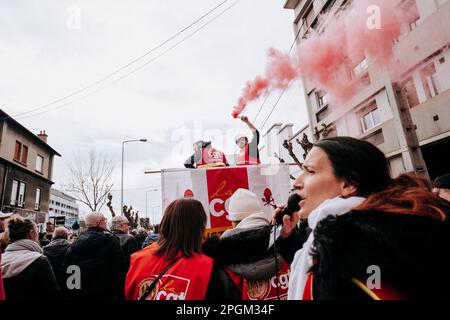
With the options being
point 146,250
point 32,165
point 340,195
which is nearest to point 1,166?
point 32,165

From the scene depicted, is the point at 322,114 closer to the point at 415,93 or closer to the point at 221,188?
the point at 415,93

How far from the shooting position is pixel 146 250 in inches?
76.5

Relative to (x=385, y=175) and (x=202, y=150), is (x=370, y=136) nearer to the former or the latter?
(x=202, y=150)

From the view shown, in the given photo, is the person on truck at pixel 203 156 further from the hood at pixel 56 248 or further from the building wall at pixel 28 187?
the building wall at pixel 28 187

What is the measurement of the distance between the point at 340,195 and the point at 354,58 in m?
12.1

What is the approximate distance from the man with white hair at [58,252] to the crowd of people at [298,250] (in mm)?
18

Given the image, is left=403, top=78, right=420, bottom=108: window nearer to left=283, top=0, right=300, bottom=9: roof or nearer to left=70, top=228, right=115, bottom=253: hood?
left=283, top=0, right=300, bottom=9: roof

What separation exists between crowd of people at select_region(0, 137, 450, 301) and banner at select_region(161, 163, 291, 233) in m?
1.10

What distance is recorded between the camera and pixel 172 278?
1.68 m

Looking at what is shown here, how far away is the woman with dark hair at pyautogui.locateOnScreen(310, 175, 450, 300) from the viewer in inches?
27.2

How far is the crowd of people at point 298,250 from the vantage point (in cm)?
72

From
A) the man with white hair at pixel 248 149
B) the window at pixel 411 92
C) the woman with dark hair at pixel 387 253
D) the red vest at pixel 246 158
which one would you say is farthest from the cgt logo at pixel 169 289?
the window at pixel 411 92

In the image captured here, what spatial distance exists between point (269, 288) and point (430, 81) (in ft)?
32.7
